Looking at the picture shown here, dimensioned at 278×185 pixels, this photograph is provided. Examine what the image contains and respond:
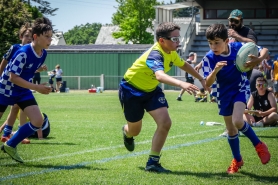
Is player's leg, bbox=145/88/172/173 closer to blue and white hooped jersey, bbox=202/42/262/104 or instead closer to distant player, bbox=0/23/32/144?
blue and white hooped jersey, bbox=202/42/262/104

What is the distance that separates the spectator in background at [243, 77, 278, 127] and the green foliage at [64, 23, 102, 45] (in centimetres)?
11302

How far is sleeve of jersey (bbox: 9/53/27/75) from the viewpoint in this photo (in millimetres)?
7309

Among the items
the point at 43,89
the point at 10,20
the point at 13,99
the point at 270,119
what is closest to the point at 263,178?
the point at 43,89

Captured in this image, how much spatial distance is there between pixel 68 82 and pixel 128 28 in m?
31.2

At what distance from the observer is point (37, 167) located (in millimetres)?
7008

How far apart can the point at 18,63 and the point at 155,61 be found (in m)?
1.83

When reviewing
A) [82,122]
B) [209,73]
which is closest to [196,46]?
[82,122]

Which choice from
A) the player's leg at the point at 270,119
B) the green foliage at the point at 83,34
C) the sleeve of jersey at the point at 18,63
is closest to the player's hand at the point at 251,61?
the sleeve of jersey at the point at 18,63

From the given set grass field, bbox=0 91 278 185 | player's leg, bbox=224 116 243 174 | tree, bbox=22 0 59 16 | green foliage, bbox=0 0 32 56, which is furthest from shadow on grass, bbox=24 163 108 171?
tree, bbox=22 0 59 16

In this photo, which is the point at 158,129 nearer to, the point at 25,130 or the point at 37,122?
the point at 37,122

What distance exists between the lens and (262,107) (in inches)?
501

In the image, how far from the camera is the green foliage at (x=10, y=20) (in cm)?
3622

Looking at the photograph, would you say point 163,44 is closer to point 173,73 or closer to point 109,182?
point 109,182

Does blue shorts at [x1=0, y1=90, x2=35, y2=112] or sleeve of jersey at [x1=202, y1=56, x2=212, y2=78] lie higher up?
sleeve of jersey at [x1=202, y1=56, x2=212, y2=78]
